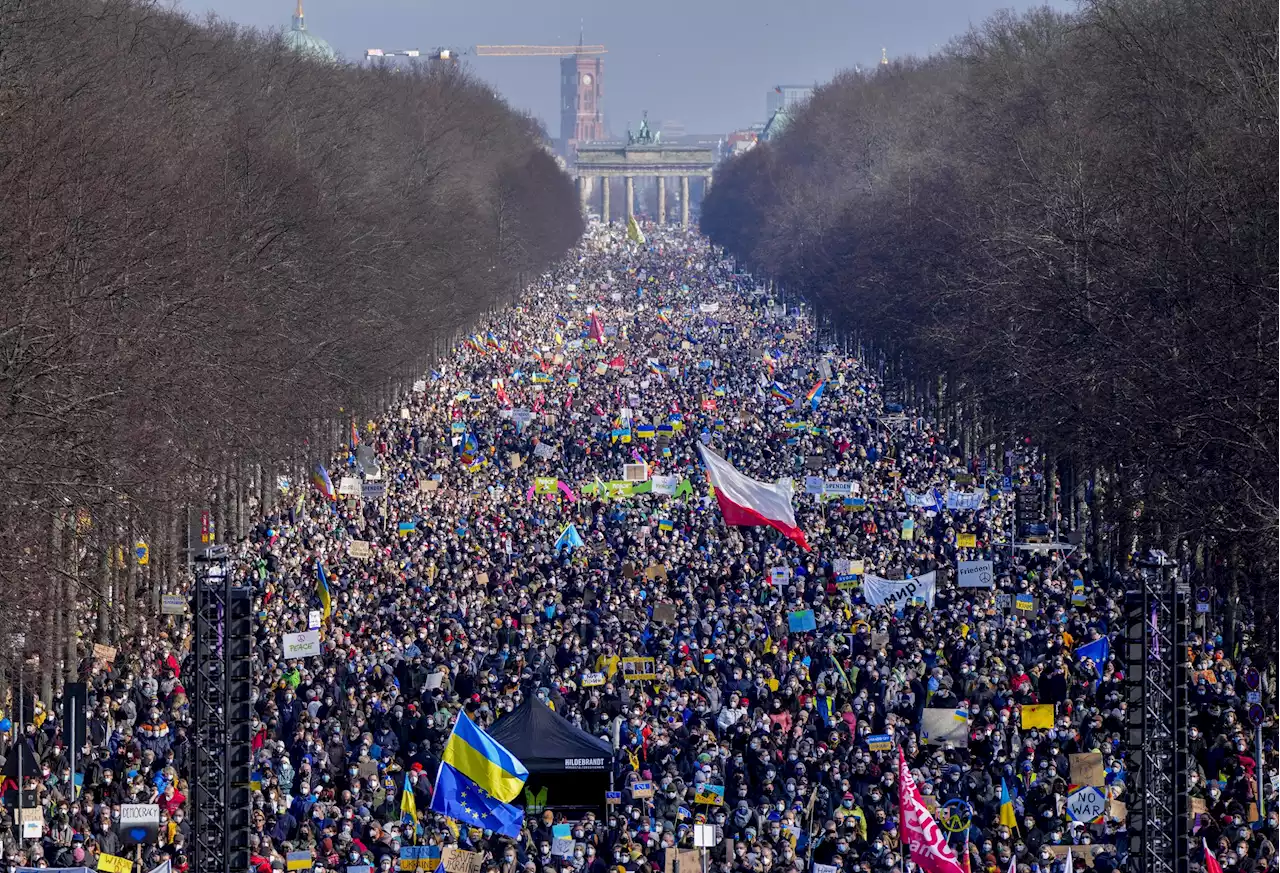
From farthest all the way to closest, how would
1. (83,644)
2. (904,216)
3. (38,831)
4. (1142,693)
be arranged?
(904,216) < (83,644) < (38,831) < (1142,693)

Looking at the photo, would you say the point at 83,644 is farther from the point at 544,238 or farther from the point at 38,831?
the point at 544,238

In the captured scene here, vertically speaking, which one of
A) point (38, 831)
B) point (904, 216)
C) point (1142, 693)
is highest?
point (904, 216)

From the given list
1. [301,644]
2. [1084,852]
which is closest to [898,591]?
[301,644]

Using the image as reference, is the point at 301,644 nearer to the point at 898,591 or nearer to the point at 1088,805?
the point at 898,591

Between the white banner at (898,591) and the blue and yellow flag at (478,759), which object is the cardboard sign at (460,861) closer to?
the blue and yellow flag at (478,759)

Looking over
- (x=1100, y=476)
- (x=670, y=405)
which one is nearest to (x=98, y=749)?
(x=1100, y=476)

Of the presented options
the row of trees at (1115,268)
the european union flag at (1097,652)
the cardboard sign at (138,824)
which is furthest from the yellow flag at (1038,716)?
the cardboard sign at (138,824)
